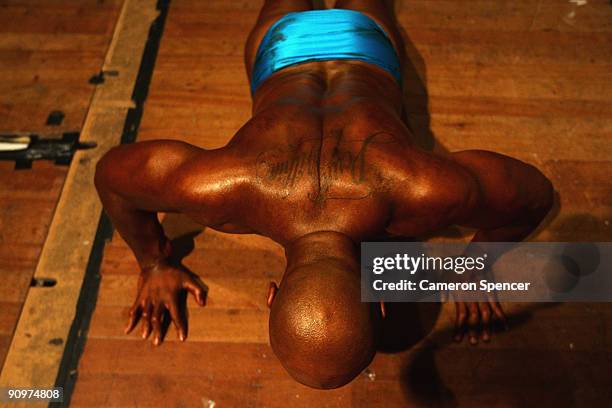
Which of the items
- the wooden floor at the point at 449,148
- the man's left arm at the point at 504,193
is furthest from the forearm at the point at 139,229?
the man's left arm at the point at 504,193

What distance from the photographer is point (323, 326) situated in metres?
0.86

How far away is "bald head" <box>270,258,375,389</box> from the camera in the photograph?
2.83ft

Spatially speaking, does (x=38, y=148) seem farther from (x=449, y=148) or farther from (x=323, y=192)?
(x=449, y=148)

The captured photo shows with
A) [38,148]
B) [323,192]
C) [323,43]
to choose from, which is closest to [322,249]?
[323,192]

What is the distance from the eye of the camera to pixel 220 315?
1.57 meters

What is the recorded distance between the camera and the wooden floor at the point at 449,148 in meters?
1.46

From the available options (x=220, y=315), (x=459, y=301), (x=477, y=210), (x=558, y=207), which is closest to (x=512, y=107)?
(x=558, y=207)

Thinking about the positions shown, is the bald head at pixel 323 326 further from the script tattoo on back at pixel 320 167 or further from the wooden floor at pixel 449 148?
the wooden floor at pixel 449 148

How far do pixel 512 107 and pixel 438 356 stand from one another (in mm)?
1007

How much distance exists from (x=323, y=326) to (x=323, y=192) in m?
0.29

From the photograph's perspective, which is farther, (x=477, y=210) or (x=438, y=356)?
(x=438, y=356)

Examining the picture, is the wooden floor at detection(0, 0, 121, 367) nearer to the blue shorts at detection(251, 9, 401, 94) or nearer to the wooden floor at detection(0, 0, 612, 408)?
the wooden floor at detection(0, 0, 612, 408)

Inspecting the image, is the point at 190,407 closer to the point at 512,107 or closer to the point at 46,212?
the point at 46,212

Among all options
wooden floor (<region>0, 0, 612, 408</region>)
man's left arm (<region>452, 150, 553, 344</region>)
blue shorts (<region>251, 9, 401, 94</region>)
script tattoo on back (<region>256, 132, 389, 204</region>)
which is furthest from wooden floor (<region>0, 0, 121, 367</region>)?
man's left arm (<region>452, 150, 553, 344</region>)
